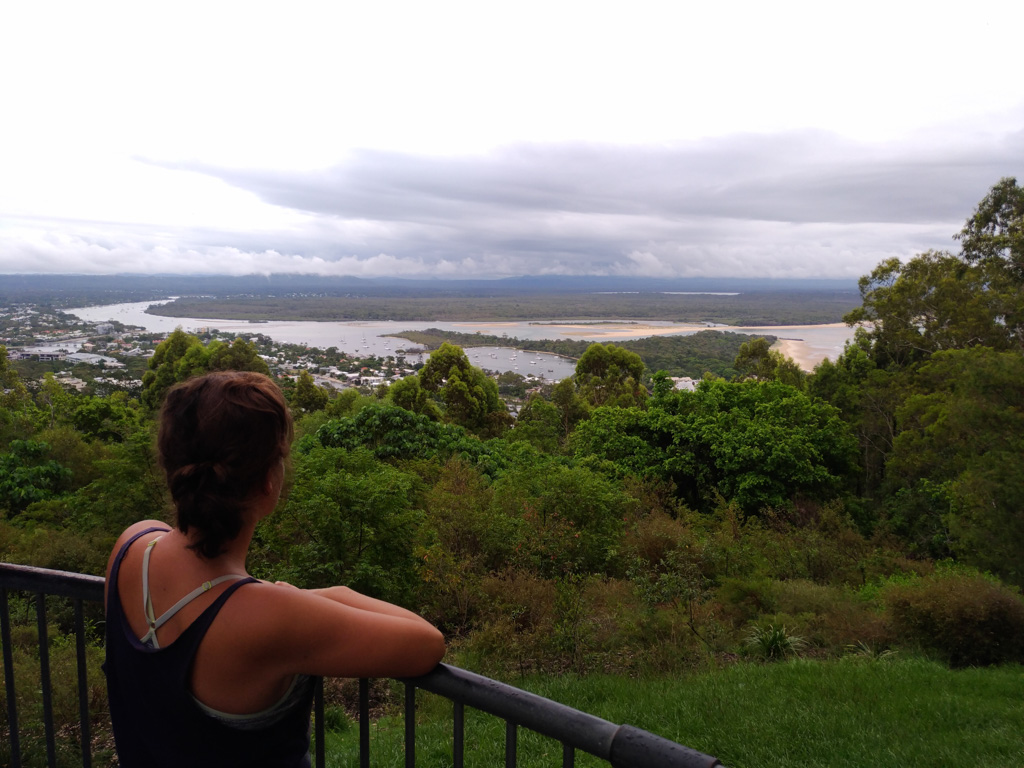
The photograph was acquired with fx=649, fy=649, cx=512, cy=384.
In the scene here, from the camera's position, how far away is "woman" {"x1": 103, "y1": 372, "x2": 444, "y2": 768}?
1.25 m

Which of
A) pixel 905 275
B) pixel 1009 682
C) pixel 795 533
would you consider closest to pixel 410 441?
pixel 795 533

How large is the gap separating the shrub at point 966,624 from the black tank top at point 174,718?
886 centimetres

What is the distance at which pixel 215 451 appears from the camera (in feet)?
4.30

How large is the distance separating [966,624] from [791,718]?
421 centimetres

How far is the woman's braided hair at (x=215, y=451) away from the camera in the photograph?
131 cm

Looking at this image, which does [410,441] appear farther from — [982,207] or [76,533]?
[982,207]

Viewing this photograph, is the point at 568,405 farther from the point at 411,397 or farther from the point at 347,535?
the point at 347,535

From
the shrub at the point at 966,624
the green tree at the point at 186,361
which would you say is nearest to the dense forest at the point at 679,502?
the shrub at the point at 966,624

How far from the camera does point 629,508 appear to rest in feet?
48.1

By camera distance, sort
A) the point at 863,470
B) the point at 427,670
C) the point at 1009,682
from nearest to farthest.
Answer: the point at 427,670 → the point at 1009,682 → the point at 863,470

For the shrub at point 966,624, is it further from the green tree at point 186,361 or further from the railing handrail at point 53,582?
the green tree at point 186,361

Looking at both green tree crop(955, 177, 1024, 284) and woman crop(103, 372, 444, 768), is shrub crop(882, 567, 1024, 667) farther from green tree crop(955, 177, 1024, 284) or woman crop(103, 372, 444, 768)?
green tree crop(955, 177, 1024, 284)

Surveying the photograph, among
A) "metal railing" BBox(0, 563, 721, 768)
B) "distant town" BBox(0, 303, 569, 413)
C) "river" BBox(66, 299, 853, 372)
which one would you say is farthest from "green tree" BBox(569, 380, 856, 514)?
"river" BBox(66, 299, 853, 372)

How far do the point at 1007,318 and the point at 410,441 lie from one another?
16653 mm
